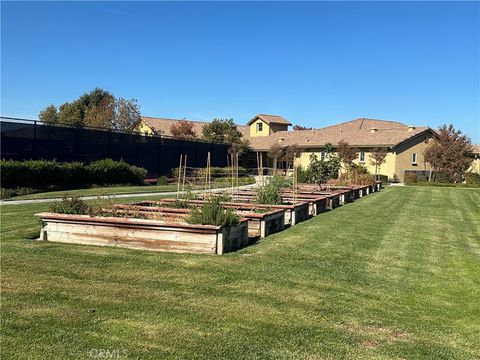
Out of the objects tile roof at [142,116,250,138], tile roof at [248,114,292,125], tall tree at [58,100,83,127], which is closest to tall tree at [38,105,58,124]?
tall tree at [58,100,83,127]

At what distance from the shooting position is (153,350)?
3.69 metres

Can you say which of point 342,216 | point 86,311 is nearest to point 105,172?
point 342,216

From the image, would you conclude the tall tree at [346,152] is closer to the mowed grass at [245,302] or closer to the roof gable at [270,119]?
the roof gable at [270,119]

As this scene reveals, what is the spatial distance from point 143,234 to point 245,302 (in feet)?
9.91

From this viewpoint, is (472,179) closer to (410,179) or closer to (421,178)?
(421,178)

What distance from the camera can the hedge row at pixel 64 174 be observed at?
63.4 ft

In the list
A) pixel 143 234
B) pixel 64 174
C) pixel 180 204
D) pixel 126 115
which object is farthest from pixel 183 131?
pixel 143 234

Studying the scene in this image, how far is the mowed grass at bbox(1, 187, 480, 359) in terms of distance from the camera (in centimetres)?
383

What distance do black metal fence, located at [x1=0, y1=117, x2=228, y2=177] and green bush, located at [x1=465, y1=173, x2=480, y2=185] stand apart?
856 inches

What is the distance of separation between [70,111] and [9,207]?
54.2 meters

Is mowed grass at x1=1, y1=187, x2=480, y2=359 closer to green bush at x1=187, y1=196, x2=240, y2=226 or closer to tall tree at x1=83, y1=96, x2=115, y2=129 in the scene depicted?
green bush at x1=187, y1=196, x2=240, y2=226

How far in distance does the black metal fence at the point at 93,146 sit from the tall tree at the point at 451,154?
1926cm

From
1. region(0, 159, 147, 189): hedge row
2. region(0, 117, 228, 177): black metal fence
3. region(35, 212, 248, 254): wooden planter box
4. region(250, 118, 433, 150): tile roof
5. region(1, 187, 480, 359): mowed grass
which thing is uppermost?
region(250, 118, 433, 150): tile roof

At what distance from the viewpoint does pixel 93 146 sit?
27.1m
